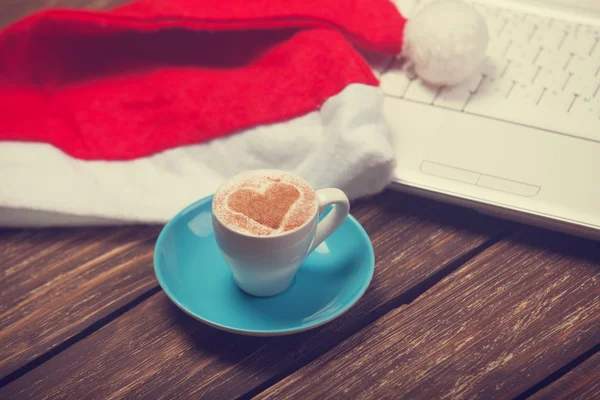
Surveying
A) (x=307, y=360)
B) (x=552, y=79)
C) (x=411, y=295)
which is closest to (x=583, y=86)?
(x=552, y=79)

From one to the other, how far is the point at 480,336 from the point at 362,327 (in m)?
0.09

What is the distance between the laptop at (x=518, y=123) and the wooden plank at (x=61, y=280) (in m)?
0.25

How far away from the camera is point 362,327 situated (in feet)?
1.55

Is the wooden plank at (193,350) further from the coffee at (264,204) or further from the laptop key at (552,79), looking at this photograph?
the laptop key at (552,79)

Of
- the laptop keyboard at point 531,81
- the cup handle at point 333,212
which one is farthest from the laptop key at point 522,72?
the cup handle at point 333,212

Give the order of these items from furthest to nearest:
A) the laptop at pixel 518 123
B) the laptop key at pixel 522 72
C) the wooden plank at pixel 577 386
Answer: the laptop key at pixel 522 72 < the laptop at pixel 518 123 < the wooden plank at pixel 577 386

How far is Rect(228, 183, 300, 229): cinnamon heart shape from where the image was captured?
0.44 meters

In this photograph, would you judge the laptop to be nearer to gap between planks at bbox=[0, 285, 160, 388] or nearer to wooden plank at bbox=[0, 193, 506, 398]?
wooden plank at bbox=[0, 193, 506, 398]

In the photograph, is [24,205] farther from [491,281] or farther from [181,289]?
[491,281]

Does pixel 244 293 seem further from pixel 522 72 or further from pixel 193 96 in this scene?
pixel 522 72

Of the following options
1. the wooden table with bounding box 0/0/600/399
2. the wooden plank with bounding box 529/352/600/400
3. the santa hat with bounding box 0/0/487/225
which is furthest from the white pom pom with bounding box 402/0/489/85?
the wooden plank with bounding box 529/352/600/400

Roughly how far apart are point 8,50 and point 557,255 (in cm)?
59

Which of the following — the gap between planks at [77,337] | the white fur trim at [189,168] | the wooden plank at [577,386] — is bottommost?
the gap between planks at [77,337]

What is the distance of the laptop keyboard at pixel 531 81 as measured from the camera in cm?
61
